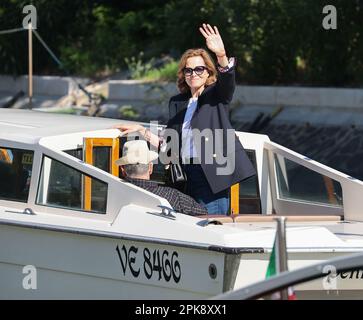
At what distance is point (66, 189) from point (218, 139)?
1115 millimetres

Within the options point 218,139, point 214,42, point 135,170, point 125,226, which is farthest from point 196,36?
point 125,226

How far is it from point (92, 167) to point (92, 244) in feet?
1.83

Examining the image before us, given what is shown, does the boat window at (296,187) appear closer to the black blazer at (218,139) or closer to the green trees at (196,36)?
the black blazer at (218,139)

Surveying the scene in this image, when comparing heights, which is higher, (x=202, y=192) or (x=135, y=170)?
(x=135, y=170)

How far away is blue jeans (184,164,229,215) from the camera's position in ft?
23.7

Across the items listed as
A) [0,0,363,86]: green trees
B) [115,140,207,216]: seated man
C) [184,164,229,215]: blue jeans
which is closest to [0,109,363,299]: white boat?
[115,140,207,216]: seated man

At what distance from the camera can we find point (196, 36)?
22828mm

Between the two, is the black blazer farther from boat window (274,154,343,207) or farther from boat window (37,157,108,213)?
boat window (37,157,108,213)

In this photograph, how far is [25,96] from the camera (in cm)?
2523

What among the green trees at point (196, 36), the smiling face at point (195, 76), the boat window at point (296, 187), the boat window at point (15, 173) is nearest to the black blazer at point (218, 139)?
the smiling face at point (195, 76)

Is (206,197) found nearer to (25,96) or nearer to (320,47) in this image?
(320,47)

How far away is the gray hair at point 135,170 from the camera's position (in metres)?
6.99

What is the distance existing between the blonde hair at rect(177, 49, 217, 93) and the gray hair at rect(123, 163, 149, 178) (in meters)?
0.73

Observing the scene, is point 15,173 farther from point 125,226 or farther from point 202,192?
point 202,192
